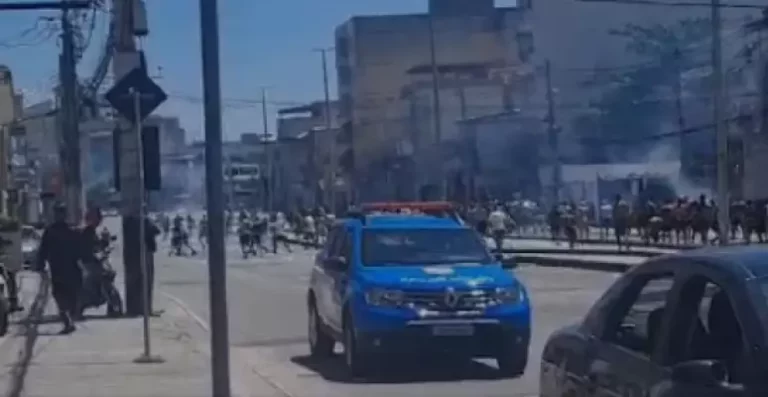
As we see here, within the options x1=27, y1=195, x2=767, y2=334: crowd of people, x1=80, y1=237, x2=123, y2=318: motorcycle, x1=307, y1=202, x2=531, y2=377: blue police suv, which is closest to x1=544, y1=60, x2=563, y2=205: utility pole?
x1=27, y1=195, x2=767, y2=334: crowd of people

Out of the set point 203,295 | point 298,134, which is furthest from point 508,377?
point 298,134

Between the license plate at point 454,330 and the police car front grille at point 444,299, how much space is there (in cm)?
18

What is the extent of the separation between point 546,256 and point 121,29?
24.9 metres

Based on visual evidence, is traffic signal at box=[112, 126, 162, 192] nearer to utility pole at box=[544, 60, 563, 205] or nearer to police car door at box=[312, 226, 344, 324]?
police car door at box=[312, 226, 344, 324]

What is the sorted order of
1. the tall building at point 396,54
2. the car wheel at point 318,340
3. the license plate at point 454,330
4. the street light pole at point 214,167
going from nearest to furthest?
the street light pole at point 214,167, the license plate at point 454,330, the car wheel at point 318,340, the tall building at point 396,54

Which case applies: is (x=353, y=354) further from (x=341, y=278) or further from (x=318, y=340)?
(x=318, y=340)

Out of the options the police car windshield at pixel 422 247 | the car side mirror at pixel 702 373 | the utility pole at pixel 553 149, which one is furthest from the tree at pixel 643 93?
the car side mirror at pixel 702 373

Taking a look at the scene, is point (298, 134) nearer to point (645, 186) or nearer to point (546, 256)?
point (645, 186)

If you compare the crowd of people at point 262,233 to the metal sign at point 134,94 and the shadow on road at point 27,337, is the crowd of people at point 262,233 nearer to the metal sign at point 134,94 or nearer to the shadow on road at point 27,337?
the shadow on road at point 27,337

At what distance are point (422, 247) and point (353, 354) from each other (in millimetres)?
1507

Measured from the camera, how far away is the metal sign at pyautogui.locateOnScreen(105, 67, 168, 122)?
1830 cm

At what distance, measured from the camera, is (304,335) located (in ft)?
75.3

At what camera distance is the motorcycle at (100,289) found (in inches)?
962

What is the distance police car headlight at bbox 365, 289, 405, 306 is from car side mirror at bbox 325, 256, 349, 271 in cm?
96
